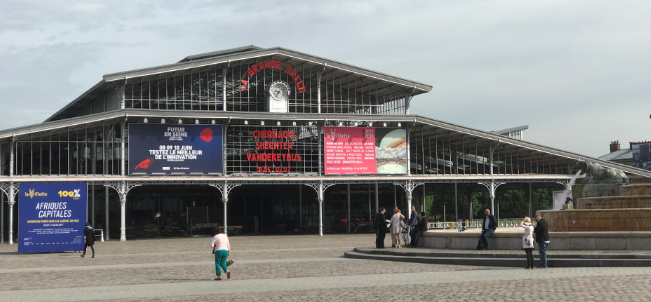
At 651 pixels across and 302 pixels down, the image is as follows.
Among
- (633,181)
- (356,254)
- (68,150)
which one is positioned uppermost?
(68,150)

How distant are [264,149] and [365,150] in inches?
247

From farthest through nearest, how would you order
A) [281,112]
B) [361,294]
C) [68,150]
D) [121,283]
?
[281,112]
[68,150]
[121,283]
[361,294]

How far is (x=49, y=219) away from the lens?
97.6 feet

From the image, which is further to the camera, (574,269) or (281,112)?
(281,112)

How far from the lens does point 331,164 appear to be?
→ 144ft

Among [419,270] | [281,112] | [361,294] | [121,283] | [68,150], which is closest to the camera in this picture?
[361,294]

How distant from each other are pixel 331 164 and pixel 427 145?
9.61 m

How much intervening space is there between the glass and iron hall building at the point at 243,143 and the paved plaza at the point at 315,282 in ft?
59.7

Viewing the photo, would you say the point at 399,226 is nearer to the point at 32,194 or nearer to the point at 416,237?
the point at 416,237

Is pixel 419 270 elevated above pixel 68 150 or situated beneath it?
situated beneath

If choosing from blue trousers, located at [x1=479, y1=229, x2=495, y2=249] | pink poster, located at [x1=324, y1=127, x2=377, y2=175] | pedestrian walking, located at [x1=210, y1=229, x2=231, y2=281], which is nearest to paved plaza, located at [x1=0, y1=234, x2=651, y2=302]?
pedestrian walking, located at [x1=210, y1=229, x2=231, y2=281]

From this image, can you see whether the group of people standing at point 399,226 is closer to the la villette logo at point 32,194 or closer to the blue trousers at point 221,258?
the blue trousers at point 221,258

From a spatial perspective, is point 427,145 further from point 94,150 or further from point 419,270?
point 419,270

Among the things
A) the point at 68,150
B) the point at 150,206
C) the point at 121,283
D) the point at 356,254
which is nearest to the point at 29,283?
the point at 121,283
